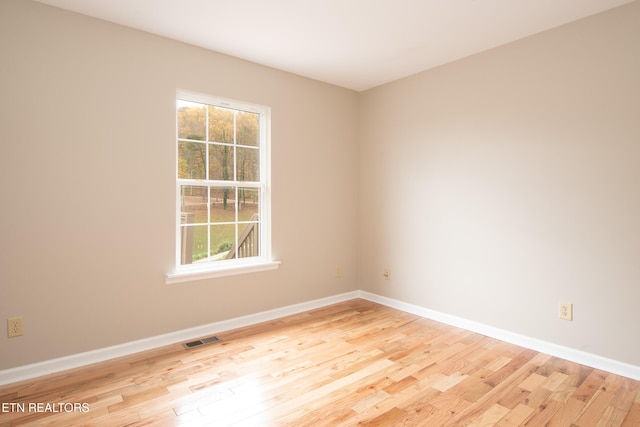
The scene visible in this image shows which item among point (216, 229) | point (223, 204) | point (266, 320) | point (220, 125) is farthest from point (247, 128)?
point (266, 320)

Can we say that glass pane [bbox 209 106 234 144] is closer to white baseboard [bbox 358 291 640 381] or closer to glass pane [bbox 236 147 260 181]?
glass pane [bbox 236 147 260 181]

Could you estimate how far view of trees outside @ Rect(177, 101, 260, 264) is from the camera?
3236 mm

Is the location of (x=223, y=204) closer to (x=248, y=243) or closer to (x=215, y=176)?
(x=215, y=176)

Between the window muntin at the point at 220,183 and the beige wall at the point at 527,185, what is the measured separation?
4.84ft

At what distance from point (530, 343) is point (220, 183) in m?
3.04

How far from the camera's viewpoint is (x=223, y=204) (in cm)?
346

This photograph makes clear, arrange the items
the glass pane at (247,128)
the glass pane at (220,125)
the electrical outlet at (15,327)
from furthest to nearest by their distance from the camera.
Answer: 1. the glass pane at (247,128)
2. the glass pane at (220,125)
3. the electrical outlet at (15,327)

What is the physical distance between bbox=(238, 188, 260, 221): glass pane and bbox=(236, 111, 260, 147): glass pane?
0.48 metres

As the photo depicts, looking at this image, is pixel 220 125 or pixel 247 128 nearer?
pixel 220 125

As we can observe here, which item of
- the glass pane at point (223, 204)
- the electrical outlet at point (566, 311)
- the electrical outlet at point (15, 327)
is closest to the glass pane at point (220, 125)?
the glass pane at point (223, 204)

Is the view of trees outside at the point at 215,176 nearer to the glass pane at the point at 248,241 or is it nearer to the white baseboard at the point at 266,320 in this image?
Result: the glass pane at the point at 248,241

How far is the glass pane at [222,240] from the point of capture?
3410 millimetres

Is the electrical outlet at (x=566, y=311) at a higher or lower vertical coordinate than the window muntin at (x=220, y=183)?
lower

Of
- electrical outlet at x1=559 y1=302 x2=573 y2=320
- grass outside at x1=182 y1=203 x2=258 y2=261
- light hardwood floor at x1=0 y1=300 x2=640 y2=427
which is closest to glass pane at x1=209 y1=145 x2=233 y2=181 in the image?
grass outside at x1=182 y1=203 x2=258 y2=261
